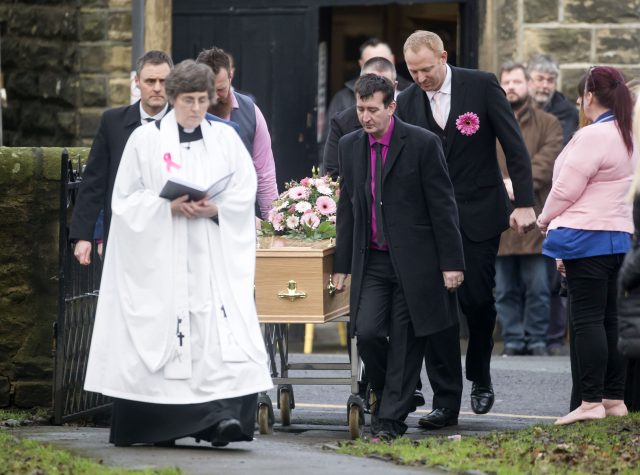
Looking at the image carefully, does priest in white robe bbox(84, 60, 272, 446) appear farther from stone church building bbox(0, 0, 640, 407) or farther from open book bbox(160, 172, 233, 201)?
stone church building bbox(0, 0, 640, 407)

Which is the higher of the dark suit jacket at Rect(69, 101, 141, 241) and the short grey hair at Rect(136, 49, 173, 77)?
the short grey hair at Rect(136, 49, 173, 77)

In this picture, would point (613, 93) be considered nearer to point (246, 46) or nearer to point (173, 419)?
point (173, 419)

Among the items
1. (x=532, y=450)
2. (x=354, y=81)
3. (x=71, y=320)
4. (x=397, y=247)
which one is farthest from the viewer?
(x=354, y=81)

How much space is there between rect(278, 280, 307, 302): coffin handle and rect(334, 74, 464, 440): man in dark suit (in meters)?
0.20

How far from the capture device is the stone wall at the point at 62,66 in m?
15.8

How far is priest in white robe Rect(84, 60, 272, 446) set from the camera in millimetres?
8656

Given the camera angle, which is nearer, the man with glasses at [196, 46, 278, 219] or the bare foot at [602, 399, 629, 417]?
the bare foot at [602, 399, 629, 417]

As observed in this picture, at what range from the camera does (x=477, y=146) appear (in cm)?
1041

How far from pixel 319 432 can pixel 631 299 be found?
2.56m

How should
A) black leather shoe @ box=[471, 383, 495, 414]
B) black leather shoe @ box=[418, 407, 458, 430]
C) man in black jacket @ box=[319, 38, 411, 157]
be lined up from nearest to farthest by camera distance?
black leather shoe @ box=[418, 407, 458, 430] < black leather shoe @ box=[471, 383, 495, 414] < man in black jacket @ box=[319, 38, 411, 157]

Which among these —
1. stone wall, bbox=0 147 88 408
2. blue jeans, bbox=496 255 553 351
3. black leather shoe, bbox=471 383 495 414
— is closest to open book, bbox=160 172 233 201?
stone wall, bbox=0 147 88 408

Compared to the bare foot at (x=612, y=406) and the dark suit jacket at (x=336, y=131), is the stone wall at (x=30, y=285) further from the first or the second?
the bare foot at (x=612, y=406)

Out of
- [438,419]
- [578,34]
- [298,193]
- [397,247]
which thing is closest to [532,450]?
[397,247]

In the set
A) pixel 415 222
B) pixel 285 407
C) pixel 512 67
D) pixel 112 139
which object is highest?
pixel 512 67
